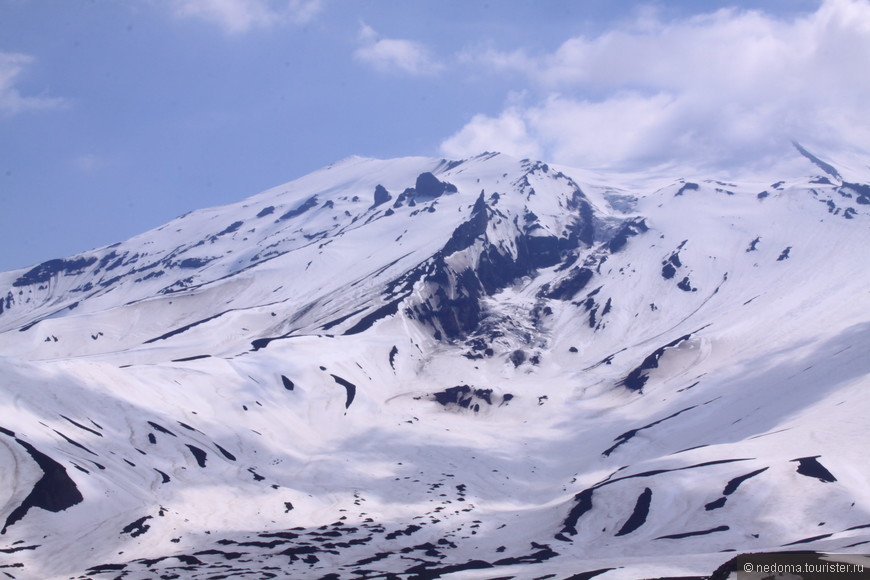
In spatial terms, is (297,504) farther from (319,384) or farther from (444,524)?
(319,384)

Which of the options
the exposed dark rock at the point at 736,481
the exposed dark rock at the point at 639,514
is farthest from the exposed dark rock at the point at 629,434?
the exposed dark rock at the point at 736,481

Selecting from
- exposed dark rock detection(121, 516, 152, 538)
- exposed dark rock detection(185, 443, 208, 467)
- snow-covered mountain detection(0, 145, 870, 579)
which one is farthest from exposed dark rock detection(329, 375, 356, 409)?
exposed dark rock detection(121, 516, 152, 538)

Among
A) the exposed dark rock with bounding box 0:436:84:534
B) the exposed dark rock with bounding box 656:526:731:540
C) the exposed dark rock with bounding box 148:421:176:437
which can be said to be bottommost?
the exposed dark rock with bounding box 656:526:731:540

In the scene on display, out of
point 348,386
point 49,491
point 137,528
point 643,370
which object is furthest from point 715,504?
point 348,386

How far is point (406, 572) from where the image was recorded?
2884 inches

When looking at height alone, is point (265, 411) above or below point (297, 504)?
above

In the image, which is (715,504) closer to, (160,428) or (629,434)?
(629,434)

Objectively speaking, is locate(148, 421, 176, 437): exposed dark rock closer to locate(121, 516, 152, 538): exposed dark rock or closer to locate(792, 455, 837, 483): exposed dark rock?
locate(121, 516, 152, 538): exposed dark rock

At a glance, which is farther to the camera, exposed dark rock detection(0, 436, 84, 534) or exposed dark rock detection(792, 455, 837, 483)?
exposed dark rock detection(792, 455, 837, 483)

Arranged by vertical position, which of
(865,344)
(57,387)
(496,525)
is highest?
(57,387)

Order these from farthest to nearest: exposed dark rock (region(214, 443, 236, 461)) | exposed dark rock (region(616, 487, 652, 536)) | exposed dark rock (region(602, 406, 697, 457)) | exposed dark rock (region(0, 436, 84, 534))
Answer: exposed dark rock (region(602, 406, 697, 457)) → exposed dark rock (region(214, 443, 236, 461)) → exposed dark rock (region(616, 487, 652, 536)) → exposed dark rock (region(0, 436, 84, 534))

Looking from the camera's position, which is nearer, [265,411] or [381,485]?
[381,485]

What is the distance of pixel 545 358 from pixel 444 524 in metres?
109

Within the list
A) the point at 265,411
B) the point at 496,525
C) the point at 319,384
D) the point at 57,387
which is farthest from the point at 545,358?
the point at 57,387
